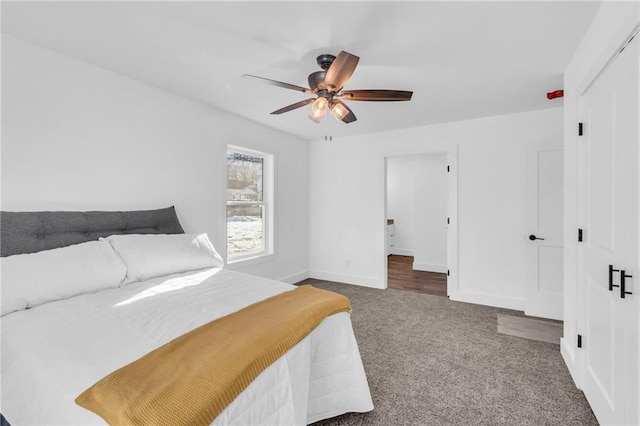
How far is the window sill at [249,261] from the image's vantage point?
144 inches

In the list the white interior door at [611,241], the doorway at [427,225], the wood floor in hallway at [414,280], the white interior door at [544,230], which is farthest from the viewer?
the doorway at [427,225]

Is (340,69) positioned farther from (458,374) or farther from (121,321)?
(458,374)

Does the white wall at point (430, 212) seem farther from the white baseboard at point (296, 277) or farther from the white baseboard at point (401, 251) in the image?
the white baseboard at point (296, 277)

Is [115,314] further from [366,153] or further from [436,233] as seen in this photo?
[436,233]

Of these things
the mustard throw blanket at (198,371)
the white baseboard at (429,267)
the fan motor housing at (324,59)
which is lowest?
the white baseboard at (429,267)

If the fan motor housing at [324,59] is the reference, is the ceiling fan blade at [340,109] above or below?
below

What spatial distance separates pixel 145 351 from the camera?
3.69 feet

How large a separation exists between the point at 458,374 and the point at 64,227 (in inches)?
119

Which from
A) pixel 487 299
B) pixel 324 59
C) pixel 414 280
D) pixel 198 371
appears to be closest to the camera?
pixel 198 371

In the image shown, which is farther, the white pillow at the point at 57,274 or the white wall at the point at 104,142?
the white wall at the point at 104,142

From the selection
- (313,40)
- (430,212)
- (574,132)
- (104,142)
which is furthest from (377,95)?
(430,212)

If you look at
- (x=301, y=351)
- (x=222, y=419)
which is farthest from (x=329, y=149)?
(x=222, y=419)

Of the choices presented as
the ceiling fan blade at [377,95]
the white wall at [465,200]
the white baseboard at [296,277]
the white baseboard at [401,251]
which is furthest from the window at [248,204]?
the white baseboard at [401,251]

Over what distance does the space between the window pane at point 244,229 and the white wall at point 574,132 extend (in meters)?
3.42
